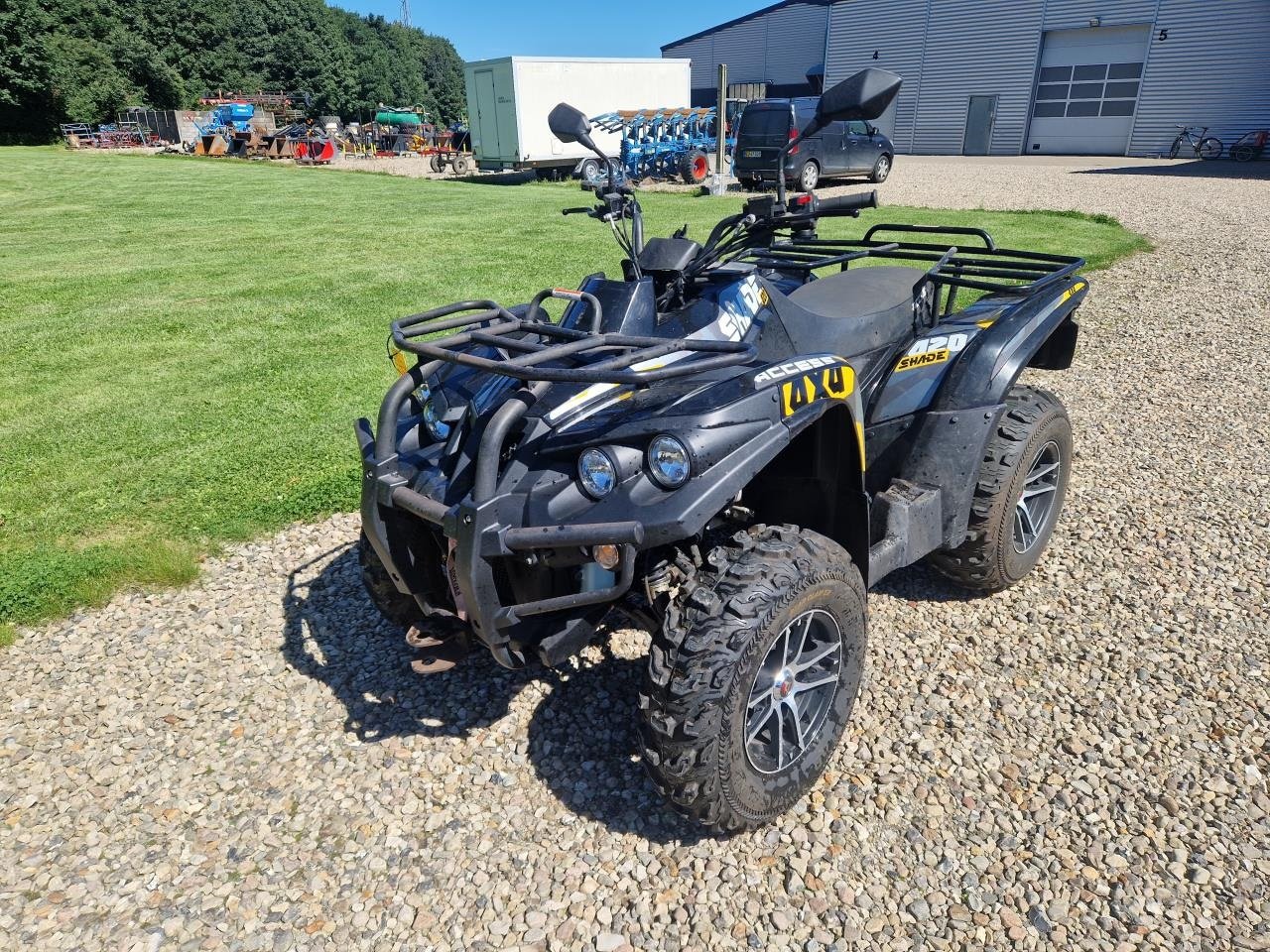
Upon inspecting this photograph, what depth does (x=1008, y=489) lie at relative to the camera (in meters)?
3.29

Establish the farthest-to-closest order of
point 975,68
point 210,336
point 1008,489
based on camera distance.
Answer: point 975,68, point 210,336, point 1008,489

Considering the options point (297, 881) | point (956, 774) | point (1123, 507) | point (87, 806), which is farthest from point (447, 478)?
point (1123, 507)

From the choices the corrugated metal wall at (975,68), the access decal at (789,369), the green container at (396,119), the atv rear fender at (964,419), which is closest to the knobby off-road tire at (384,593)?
the access decal at (789,369)

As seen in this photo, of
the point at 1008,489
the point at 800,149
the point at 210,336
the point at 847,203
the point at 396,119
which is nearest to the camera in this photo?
the point at 847,203

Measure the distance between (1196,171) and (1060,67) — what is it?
9.46 meters

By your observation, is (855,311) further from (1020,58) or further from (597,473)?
(1020,58)

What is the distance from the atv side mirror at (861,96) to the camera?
254cm

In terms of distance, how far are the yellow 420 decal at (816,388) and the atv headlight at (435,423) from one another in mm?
1071

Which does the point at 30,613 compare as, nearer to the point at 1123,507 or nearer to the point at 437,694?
the point at 437,694

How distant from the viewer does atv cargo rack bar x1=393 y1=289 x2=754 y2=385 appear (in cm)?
209

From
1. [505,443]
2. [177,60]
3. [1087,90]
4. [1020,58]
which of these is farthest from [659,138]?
[177,60]

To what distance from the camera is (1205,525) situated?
13.8 ft

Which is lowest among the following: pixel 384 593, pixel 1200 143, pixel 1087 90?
pixel 384 593

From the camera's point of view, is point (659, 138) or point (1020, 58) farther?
point (1020, 58)
